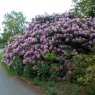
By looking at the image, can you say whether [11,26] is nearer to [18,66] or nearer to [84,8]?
[84,8]

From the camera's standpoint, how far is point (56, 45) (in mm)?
14602

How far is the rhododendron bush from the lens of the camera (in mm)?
13344

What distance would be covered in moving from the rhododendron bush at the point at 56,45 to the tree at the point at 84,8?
3.52 m

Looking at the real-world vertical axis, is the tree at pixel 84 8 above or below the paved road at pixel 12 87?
above

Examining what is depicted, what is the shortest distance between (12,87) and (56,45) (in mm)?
3385

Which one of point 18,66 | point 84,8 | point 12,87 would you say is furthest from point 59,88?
point 84,8

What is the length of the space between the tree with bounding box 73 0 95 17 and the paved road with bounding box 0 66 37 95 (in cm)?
759

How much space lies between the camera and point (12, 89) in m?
11.8

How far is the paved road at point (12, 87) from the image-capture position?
11.1m

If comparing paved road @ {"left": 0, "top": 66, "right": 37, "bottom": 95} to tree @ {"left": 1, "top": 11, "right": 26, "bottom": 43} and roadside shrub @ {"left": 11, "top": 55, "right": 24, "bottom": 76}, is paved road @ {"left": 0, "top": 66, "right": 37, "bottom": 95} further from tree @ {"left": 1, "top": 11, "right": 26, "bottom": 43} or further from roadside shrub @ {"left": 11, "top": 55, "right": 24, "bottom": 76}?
tree @ {"left": 1, "top": 11, "right": 26, "bottom": 43}

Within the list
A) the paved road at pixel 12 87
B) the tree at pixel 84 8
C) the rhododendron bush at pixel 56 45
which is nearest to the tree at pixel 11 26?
the tree at pixel 84 8

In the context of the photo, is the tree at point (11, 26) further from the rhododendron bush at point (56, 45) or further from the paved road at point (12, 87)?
the paved road at point (12, 87)

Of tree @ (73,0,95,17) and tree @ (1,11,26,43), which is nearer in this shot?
tree @ (73,0,95,17)

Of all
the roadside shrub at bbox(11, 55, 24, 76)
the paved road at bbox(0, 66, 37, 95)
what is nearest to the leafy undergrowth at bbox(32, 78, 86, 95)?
the paved road at bbox(0, 66, 37, 95)
